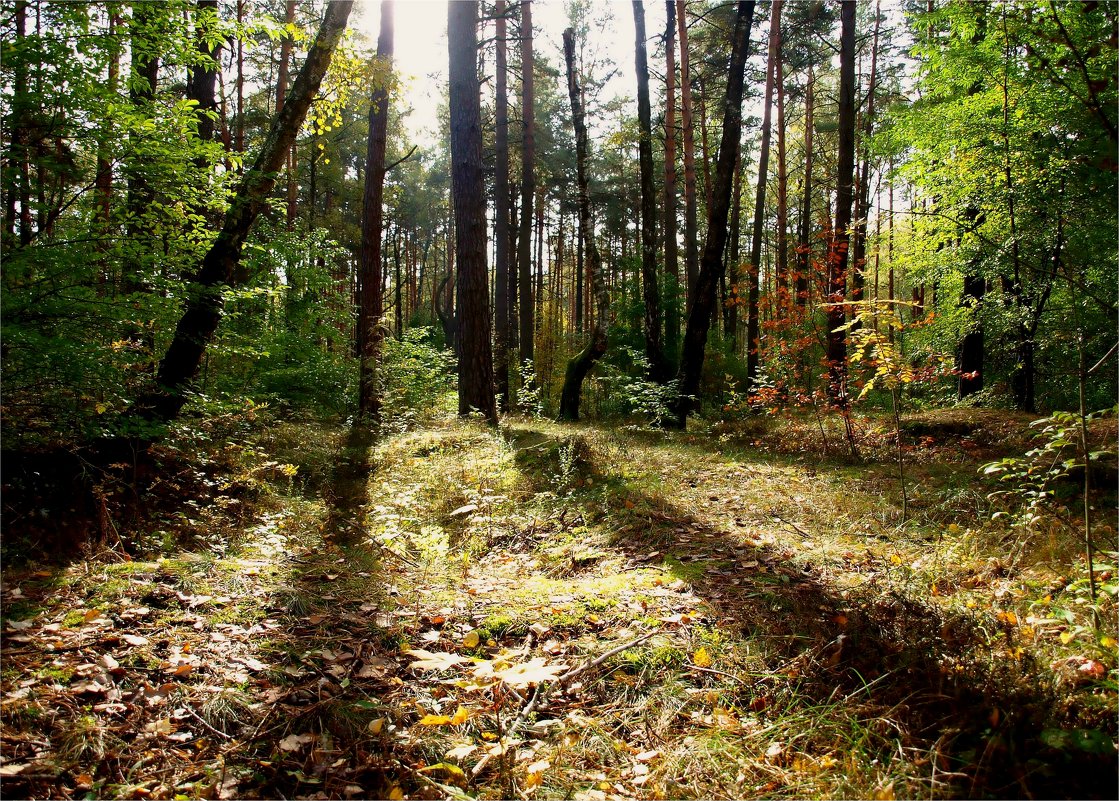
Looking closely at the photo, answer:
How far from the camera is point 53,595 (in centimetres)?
257

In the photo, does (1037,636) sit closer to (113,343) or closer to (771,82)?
(113,343)

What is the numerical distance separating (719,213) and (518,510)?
7149 millimetres

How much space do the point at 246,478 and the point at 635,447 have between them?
190 inches

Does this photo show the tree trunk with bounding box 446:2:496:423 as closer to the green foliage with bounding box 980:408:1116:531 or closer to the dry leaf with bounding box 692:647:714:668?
the green foliage with bounding box 980:408:1116:531

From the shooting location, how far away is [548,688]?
2264mm

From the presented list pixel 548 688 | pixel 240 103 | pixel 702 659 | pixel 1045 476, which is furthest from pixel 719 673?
pixel 240 103

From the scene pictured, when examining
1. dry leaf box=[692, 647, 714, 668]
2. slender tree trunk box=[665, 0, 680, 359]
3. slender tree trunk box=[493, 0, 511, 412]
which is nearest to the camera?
dry leaf box=[692, 647, 714, 668]

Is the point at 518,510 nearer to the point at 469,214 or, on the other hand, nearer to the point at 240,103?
the point at 469,214

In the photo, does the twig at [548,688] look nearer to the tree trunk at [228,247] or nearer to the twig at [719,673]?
the twig at [719,673]

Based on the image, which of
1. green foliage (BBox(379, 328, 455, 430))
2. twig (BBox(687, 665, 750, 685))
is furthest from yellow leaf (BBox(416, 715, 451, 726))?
green foliage (BBox(379, 328, 455, 430))

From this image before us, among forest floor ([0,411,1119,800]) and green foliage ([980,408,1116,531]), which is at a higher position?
green foliage ([980,408,1116,531])

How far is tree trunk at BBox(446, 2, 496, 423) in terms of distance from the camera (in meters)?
9.27

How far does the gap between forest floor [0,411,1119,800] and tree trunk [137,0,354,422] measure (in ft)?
3.29

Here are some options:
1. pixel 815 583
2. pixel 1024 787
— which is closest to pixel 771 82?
pixel 815 583
